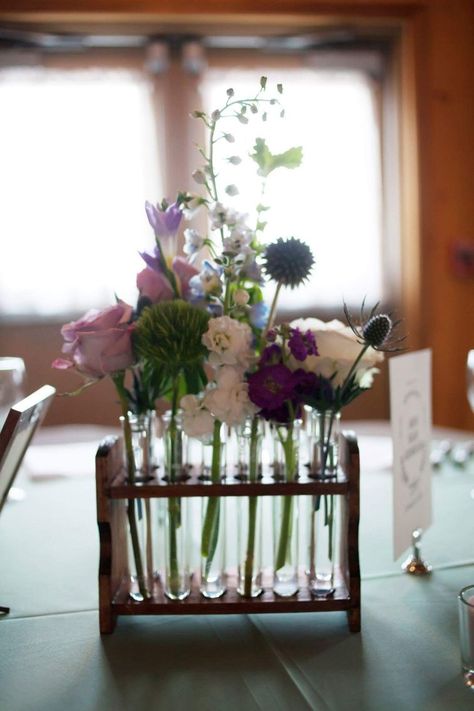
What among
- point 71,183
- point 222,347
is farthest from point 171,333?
point 71,183

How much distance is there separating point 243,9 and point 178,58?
1.29 feet

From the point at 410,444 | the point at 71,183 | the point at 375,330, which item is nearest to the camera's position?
the point at 375,330

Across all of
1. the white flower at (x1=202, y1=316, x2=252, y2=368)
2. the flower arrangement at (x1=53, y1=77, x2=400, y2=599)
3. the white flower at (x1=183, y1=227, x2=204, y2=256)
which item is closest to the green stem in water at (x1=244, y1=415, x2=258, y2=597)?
the flower arrangement at (x1=53, y1=77, x2=400, y2=599)

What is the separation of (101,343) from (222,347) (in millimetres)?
123

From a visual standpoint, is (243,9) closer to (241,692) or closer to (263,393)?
(263,393)

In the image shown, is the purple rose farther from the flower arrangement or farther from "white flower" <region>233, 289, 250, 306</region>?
"white flower" <region>233, 289, 250, 306</region>

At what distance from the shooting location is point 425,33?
3.28 m

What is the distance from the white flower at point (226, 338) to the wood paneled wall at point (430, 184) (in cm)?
262

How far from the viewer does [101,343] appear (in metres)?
0.74

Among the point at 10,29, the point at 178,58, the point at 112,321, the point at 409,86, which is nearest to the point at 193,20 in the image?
the point at 178,58

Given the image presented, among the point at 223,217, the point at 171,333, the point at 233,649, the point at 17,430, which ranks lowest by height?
the point at 233,649

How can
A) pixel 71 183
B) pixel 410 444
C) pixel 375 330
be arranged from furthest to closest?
pixel 71 183 < pixel 410 444 < pixel 375 330

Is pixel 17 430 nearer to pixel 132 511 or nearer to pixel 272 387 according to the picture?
pixel 132 511

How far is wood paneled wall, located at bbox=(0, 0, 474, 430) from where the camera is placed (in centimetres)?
322
